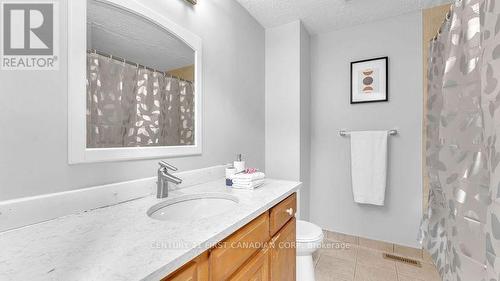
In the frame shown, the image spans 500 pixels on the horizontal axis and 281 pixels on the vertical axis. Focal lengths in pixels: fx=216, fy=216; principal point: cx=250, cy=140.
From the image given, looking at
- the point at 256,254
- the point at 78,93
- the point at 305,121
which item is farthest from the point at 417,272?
the point at 78,93

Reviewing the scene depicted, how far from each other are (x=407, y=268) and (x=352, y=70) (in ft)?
5.84

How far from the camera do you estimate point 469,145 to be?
0.95 m

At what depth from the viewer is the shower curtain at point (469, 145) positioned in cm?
69

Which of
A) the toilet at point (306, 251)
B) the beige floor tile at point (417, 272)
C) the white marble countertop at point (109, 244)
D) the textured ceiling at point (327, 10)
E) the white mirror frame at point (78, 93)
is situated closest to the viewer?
the white marble countertop at point (109, 244)

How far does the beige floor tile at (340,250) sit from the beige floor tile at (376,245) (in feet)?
0.28

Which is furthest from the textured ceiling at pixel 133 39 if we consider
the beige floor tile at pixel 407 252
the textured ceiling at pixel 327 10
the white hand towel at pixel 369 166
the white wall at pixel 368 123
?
the beige floor tile at pixel 407 252

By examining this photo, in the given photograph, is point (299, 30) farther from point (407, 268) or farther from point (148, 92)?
point (407, 268)

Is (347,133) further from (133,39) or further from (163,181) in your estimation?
(133,39)

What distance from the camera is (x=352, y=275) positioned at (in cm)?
168

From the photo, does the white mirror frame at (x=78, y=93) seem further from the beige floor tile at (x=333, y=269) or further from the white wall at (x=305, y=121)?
the beige floor tile at (x=333, y=269)

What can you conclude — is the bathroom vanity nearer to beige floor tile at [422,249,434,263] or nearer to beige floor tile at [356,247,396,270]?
beige floor tile at [356,247,396,270]

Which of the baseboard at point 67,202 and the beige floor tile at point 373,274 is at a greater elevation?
the baseboard at point 67,202

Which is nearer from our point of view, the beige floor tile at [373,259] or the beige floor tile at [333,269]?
the beige floor tile at [333,269]

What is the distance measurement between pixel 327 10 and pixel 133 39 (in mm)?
1627
